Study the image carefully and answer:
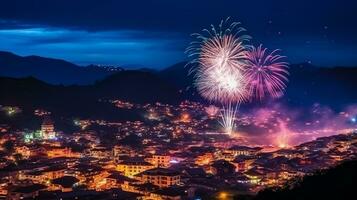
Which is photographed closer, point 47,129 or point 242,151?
point 242,151

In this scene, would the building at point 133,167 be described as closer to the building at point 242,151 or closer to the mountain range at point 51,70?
the building at point 242,151

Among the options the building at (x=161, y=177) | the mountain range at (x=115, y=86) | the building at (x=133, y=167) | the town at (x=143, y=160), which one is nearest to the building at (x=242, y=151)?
the town at (x=143, y=160)

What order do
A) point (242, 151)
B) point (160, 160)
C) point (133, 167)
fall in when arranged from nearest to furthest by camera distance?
point (133, 167) < point (160, 160) < point (242, 151)

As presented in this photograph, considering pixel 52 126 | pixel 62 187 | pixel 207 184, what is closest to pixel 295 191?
pixel 207 184

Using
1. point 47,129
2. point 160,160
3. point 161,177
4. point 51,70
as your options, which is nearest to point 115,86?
point 47,129

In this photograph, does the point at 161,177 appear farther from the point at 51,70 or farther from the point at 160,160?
the point at 51,70
